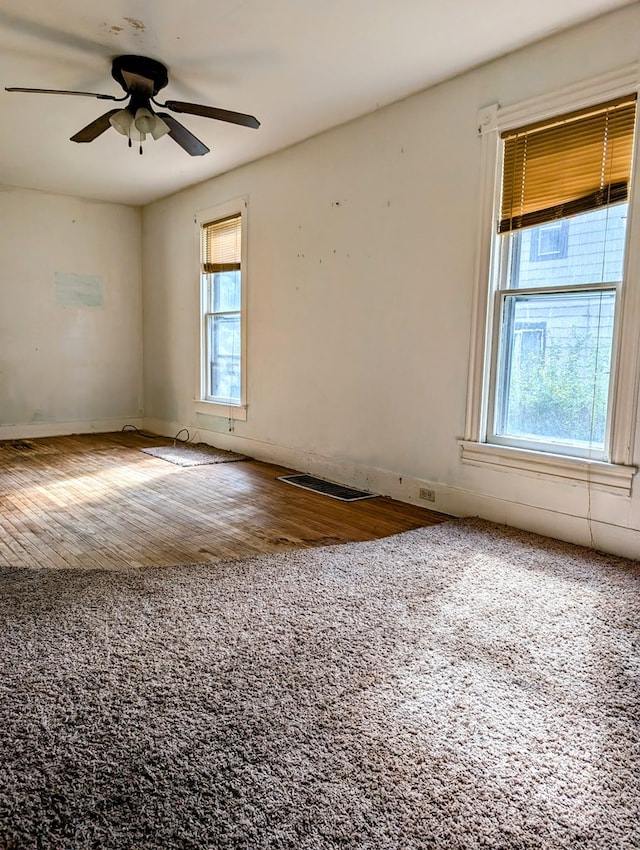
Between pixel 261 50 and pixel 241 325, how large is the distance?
255 cm

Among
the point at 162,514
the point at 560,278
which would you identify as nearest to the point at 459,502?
the point at 560,278

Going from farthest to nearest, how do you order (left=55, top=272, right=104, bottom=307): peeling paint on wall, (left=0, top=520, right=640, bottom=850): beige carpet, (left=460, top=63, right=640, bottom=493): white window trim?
1. (left=55, top=272, right=104, bottom=307): peeling paint on wall
2. (left=460, top=63, right=640, bottom=493): white window trim
3. (left=0, top=520, right=640, bottom=850): beige carpet

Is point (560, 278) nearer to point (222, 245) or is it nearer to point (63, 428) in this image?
point (222, 245)

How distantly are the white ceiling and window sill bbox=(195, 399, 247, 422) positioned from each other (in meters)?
2.38

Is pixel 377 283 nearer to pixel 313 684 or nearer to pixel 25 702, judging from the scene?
pixel 313 684

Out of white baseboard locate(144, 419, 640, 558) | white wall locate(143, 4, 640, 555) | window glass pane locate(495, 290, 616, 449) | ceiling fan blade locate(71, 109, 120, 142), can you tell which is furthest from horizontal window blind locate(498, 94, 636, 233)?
ceiling fan blade locate(71, 109, 120, 142)

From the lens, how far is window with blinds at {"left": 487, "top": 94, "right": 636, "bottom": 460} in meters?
2.91

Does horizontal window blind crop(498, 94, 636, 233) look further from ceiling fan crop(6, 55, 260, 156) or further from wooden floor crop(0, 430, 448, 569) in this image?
wooden floor crop(0, 430, 448, 569)

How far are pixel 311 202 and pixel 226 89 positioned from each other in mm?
1082

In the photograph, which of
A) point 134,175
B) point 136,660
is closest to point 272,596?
point 136,660

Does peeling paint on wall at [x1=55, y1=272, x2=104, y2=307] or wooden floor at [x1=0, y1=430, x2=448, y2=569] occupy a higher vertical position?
peeling paint on wall at [x1=55, y1=272, x2=104, y2=307]

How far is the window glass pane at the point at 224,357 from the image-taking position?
19.0 feet

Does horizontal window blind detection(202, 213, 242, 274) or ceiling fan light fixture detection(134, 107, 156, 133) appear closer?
ceiling fan light fixture detection(134, 107, 156, 133)

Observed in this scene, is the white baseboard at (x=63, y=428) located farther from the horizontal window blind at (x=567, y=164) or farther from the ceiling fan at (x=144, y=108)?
the horizontal window blind at (x=567, y=164)
